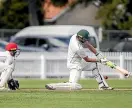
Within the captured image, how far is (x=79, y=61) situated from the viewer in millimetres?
20312

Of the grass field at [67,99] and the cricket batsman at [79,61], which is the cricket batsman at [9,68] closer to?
the grass field at [67,99]

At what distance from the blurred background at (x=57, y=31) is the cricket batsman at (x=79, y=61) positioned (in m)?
2.55

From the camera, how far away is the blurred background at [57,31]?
30.8 metres

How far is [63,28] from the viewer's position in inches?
1540

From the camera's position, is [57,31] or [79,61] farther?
[57,31]

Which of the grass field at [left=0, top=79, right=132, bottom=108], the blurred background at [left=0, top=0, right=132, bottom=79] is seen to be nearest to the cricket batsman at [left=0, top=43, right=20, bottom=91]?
the grass field at [left=0, top=79, right=132, bottom=108]

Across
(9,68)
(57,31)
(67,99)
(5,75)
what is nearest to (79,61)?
(9,68)

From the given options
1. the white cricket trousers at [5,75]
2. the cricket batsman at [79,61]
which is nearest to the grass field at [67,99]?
the cricket batsman at [79,61]

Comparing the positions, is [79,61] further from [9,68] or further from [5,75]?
[5,75]

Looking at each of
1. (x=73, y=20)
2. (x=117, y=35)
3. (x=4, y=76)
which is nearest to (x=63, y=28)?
(x=117, y=35)

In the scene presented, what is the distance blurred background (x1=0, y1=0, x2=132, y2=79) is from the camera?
30797 mm

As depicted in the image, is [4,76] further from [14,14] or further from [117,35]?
[14,14]

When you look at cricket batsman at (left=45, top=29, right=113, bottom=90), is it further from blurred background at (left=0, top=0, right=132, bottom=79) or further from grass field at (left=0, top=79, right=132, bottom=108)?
blurred background at (left=0, top=0, right=132, bottom=79)

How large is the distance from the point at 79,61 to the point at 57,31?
19066mm
